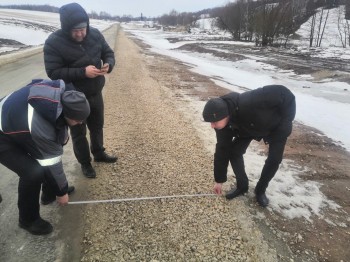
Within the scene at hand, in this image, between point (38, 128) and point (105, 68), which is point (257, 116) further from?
point (38, 128)

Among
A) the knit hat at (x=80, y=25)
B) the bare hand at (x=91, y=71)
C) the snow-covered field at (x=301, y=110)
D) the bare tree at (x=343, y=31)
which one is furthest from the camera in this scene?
the bare tree at (x=343, y=31)

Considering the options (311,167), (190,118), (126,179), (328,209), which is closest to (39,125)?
(126,179)

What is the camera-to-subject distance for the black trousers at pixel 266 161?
326 centimetres

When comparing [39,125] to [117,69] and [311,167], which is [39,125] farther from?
[117,69]

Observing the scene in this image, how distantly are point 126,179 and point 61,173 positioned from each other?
148 cm

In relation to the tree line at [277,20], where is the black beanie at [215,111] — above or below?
below

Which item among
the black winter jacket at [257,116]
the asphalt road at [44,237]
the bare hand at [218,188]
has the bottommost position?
the asphalt road at [44,237]

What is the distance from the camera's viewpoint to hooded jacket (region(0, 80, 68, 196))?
7.44ft

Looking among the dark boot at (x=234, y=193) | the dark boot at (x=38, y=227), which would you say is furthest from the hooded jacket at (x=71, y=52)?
the dark boot at (x=234, y=193)

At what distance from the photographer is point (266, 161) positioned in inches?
133

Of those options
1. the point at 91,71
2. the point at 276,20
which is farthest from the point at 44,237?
the point at 276,20

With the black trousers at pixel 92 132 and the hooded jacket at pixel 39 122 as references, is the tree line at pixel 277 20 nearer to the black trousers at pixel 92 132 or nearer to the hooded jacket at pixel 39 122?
the black trousers at pixel 92 132

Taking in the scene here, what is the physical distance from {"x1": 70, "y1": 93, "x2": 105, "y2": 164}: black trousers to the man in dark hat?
1078 millimetres

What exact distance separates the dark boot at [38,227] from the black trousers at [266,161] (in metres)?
2.11
